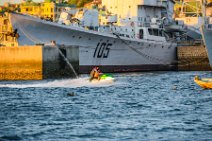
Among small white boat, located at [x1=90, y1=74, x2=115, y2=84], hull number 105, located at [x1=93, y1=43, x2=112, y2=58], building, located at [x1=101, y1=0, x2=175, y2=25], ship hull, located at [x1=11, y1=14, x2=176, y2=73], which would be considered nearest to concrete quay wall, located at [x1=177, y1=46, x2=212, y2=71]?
ship hull, located at [x1=11, y1=14, x2=176, y2=73]

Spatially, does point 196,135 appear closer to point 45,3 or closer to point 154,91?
point 154,91

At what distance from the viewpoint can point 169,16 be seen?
10344cm

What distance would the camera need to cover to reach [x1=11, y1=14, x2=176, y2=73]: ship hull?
80.5 m

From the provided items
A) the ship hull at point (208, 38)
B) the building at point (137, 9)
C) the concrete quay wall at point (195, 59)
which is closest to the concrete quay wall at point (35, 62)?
the ship hull at point (208, 38)

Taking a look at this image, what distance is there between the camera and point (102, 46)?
86625 mm

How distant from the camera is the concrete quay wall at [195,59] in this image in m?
93.5

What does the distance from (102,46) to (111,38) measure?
1.71 m

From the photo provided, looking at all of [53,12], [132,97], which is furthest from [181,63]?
[53,12]

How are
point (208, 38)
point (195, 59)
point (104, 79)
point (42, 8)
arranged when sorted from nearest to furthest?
point (104, 79)
point (208, 38)
point (195, 59)
point (42, 8)

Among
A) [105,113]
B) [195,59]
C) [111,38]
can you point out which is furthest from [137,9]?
[105,113]

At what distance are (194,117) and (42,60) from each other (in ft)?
96.0

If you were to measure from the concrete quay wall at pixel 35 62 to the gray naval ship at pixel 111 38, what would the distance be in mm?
14003

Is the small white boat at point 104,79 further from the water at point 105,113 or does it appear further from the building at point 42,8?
the building at point 42,8

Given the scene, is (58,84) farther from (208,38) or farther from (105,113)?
(208,38)
